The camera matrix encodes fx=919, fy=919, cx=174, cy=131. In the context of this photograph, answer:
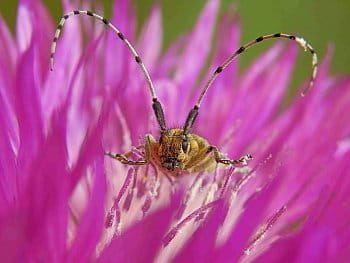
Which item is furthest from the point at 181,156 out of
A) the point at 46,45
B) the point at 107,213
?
the point at 46,45

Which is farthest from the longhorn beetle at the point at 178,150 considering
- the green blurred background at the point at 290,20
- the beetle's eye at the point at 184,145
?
the green blurred background at the point at 290,20

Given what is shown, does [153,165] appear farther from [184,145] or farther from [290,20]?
[290,20]

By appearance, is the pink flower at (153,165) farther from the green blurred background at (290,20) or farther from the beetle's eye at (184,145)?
the green blurred background at (290,20)

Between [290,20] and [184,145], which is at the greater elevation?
[290,20]

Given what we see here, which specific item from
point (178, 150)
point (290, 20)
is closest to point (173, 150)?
point (178, 150)

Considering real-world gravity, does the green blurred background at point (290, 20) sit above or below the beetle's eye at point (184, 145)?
above

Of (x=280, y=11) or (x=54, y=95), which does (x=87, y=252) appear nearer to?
(x=54, y=95)
